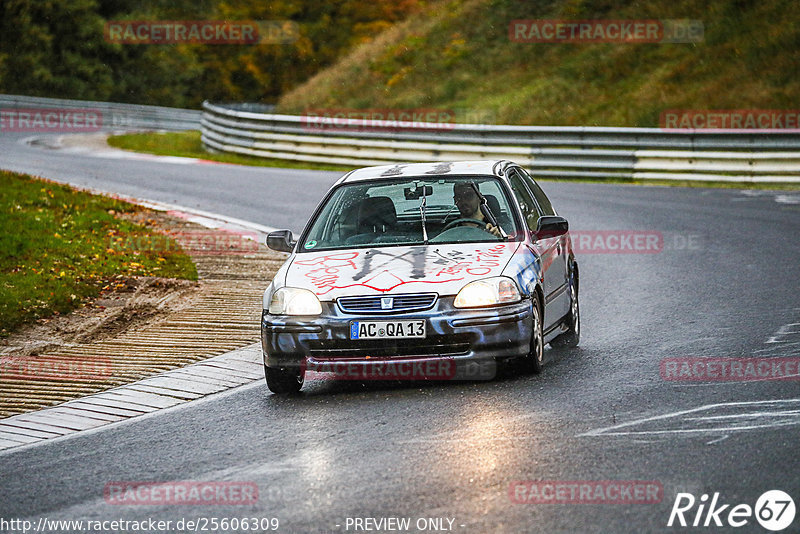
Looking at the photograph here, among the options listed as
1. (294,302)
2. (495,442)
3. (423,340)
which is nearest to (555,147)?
(294,302)

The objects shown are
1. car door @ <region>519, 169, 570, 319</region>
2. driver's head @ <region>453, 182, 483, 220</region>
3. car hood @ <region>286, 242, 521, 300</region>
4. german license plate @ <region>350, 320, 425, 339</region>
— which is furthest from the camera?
car door @ <region>519, 169, 570, 319</region>

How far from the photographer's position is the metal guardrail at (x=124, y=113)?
148 feet

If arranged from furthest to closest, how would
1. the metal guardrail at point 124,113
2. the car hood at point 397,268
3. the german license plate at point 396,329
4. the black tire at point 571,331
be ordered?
1. the metal guardrail at point 124,113
2. the black tire at point 571,331
3. the car hood at point 397,268
4. the german license plate at point 396,329

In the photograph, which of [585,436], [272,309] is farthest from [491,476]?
[272,309]

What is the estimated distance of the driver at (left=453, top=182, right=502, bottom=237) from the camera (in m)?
9.50

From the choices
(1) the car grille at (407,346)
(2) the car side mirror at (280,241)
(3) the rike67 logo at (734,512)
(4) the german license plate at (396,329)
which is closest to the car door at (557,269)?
(1) the car grille at (407,346)

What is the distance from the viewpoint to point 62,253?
14.4 m

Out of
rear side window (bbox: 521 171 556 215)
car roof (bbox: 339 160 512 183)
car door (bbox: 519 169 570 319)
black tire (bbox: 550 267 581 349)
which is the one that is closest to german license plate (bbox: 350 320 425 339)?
car door (bbox: 519 169 570 319)

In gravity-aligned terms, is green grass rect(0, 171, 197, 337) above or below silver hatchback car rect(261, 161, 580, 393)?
Answer: below

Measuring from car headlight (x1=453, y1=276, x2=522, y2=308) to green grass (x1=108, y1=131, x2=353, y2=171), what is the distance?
19.1 metres

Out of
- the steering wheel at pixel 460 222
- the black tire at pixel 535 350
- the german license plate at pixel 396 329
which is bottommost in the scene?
the black tire at pixel 535 350

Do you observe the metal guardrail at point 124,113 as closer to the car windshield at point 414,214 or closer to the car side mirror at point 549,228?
the car windshield at point 414,214

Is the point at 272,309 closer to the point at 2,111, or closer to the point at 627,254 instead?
the point at 627,254

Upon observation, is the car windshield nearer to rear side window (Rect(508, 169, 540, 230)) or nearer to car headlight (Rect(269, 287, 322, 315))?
rear side window (Rect(508, 169, 540, 230))
